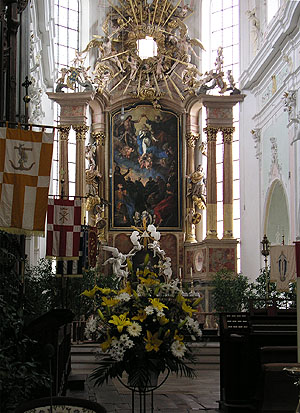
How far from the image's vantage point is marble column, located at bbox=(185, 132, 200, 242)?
21844mm

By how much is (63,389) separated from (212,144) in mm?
14412

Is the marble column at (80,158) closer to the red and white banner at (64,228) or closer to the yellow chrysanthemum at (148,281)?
the red and white banner at (64,228)

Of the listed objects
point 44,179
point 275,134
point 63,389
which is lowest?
point 63,389

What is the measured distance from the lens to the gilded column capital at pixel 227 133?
21375 mm

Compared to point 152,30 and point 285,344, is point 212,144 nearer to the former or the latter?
point 152,30

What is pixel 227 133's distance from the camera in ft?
70.4

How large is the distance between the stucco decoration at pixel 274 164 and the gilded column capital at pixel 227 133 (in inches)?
94.6

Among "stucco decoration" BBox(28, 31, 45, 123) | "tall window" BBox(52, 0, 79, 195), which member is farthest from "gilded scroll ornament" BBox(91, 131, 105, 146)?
"stucco decoration" BBox(28, 31, 45, 123)

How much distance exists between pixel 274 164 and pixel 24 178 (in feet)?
45.2

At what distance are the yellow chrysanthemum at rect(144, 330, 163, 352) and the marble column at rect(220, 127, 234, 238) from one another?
1625 cm

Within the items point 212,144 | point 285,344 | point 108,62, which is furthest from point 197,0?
point 285,344

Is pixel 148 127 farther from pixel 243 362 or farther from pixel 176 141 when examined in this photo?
pixel 243 362

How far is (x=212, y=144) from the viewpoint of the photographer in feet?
70.0

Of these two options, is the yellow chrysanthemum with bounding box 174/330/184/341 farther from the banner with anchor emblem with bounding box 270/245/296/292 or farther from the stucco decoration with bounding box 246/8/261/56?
the stucco decoration with bounding box 246/8/261/56
